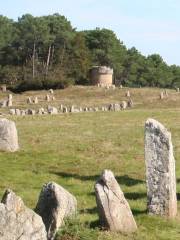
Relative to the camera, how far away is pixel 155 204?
1345 cm

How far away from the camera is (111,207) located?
11812mm

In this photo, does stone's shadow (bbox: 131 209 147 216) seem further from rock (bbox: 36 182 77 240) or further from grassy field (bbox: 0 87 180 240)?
rock (bbox: 36 182 77 240)

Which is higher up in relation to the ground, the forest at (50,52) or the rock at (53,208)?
the forest at (50,52)

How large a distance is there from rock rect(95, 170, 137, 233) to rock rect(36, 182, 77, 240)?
785mm

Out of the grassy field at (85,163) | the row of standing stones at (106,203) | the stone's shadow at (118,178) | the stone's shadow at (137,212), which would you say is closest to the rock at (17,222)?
the row of standing stones at (106,203)

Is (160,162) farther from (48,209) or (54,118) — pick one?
(54,118)

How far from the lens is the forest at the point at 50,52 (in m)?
80.7

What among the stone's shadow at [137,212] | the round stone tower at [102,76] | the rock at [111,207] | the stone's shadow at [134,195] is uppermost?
the round stone tower at [102,76]

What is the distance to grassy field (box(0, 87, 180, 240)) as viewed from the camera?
1242 cm

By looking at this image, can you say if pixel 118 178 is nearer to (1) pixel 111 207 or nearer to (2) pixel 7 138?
(2) pixel 7 138

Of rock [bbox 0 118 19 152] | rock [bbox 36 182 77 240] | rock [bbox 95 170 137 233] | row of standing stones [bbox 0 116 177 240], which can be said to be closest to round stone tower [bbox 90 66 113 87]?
rock [bbox 0 118 19 152]

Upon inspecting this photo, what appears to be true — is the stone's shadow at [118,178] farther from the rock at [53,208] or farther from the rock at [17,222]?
the rock at [17,222]

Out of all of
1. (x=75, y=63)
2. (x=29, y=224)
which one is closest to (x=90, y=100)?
(x=75, y=63)

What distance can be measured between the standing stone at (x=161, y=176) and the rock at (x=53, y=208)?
108 inches
